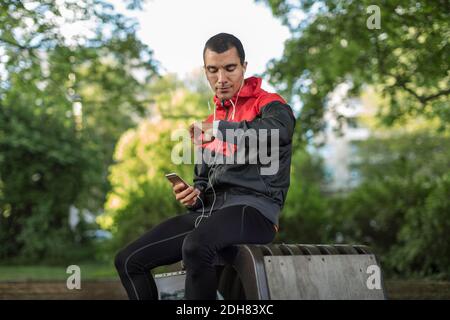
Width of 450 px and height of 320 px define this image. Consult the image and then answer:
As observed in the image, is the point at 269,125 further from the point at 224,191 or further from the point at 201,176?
the point at 201,176

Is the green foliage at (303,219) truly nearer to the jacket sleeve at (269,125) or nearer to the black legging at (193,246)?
the black legging at (193,246)

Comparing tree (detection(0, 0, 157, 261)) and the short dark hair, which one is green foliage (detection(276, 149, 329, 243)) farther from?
the short dark hair

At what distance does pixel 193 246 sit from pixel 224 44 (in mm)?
1104

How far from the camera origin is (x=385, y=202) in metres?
11.3

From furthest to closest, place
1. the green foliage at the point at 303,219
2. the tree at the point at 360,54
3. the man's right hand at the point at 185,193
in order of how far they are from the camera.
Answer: the green foliage at the point at 303,219
the tree at the point at 360,54
the man's right hand at the point at 185,193

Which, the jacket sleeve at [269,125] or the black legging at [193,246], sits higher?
the jacket sleeve at [269,125]

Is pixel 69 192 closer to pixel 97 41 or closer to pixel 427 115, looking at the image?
pixel 97 41

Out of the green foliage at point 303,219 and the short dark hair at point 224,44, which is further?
the green foliage at point 303,219

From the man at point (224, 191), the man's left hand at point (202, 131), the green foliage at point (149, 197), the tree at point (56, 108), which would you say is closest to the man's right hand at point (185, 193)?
the man at point (224, 191)

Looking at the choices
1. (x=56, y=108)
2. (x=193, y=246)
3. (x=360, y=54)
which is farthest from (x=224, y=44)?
(x=56, y=108)

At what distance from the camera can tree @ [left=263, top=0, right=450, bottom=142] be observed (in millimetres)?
7125

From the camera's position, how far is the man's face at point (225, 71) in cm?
338
